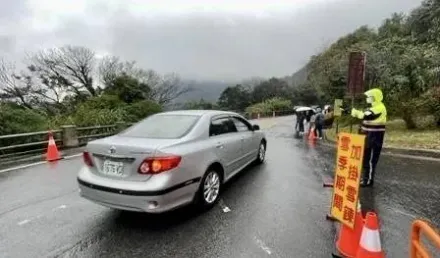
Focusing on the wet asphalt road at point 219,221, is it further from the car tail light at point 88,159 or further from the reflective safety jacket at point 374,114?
the reflective safety jacket at point 374,114

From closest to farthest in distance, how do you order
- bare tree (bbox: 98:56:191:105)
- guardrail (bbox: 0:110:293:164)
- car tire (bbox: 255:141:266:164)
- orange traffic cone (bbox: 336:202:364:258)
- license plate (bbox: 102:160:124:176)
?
orange traffic cone (bbox: 336:202:364:258) → license plate (bbox: 102:160:124:176) → car tire (bbox: 255:141:266:164) → guardrail (bbox: 0:110:293:164) → bare tree (bbox: 98:56:191:105)

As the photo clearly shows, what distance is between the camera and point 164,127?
6.07 metres

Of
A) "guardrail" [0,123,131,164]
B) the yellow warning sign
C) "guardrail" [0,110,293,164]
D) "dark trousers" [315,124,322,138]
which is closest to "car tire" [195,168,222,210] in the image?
the yellow warning sign

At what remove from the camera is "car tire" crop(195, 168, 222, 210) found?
5598mm

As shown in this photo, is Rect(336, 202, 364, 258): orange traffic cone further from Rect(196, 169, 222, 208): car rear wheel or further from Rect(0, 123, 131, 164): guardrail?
Rect(0, 123, 131, 164): guardrail

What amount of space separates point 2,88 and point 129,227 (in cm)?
3492

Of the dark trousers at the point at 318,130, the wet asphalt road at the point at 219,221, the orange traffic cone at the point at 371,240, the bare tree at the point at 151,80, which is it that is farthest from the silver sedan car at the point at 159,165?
the bare tree at the point at 151,80

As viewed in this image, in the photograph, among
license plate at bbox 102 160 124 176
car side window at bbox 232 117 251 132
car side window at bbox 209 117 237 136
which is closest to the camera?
license plate at bbox 102 160 124 176

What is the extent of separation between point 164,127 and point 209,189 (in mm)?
1211

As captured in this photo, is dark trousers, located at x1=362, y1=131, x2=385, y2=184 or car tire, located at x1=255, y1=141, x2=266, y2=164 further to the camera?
car tire, located at x1=255, y1=141, x2=266, y2=164

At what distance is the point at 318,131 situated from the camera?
1781cm

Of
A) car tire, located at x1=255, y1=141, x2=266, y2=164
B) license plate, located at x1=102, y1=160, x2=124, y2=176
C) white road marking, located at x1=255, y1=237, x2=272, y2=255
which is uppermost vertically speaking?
license plate, located at x1=102, y1=160, x2=124, y2=176

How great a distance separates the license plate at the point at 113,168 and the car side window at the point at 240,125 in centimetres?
303

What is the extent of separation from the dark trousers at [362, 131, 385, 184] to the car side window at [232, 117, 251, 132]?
2.39m
